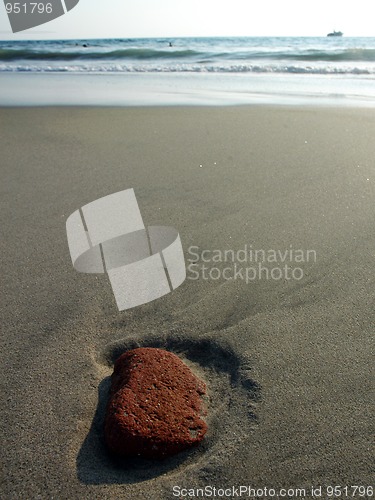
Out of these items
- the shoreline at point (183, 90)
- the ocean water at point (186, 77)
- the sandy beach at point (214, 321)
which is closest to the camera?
the sandy beach at point (214, 321)

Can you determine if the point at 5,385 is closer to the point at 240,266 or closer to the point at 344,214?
the point at 240,266

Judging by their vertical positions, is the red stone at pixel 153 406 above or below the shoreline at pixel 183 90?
below

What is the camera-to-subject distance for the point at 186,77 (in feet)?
32.8

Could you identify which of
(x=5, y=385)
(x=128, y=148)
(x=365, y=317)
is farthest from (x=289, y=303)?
(x=128, y=148)

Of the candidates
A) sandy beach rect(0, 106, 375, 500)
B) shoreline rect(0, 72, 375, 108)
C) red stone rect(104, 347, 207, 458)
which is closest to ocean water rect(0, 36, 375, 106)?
shoreline rect(0, 72, 375, 108)

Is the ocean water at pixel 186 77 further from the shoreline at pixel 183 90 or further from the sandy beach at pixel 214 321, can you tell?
the sandy beach at pixel 214 321

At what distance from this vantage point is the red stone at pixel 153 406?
1.53m

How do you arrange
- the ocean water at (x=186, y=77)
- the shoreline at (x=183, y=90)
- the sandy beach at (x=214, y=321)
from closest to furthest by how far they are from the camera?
1. the sandy beach at (x=214, y=321)
2. the shoreline at (x=183, y=90)
3. the ocean water at (x=186, y=77)

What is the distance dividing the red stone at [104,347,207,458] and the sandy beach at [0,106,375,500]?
0.17 ft

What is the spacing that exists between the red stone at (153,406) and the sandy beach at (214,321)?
52mm

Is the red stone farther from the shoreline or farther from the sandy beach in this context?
the shoreline

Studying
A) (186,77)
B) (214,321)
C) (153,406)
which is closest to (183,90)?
(186,77)

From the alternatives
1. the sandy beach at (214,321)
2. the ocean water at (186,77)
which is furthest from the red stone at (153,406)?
the ocean water at (186,77)

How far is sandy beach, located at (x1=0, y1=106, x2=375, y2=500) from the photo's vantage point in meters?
1.51
